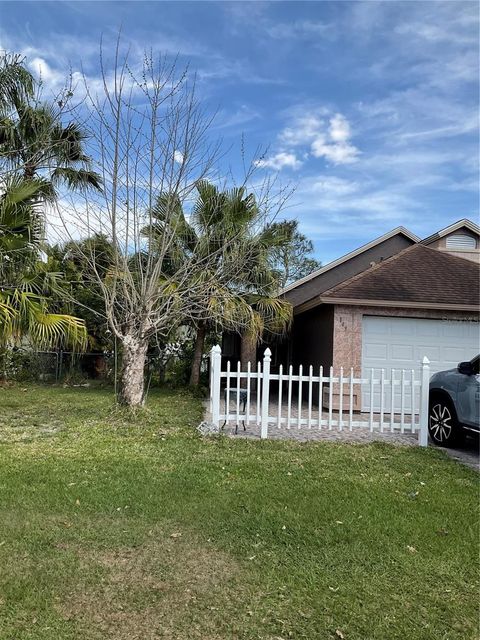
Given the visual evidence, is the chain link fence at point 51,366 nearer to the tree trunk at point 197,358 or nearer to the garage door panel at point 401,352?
the tree trunk at point 197,358

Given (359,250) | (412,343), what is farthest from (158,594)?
(359,250)

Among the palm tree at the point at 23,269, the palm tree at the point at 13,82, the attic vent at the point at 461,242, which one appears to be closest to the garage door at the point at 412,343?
the attic vent at the point at 461,242

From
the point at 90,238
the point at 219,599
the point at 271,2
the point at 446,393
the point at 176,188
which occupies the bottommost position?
the point at 219,599

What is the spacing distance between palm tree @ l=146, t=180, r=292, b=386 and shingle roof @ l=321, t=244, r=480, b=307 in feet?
7.16

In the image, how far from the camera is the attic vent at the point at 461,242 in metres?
16.9

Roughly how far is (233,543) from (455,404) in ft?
16.2

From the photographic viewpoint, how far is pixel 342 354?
1145cm

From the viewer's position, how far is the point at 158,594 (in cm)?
313

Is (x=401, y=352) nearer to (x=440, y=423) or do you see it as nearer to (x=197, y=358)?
(x=440, y=423)

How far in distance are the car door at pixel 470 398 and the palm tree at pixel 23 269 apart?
22.2ft

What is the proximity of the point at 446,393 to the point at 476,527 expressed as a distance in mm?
3671

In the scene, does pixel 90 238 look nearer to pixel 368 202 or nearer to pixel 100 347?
pixel 100 347

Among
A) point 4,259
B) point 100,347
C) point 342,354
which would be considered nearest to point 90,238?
point 4,259

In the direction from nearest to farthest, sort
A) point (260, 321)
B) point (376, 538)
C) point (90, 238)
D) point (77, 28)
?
1. point (376, 538)
2. point (77, 28)
3. point (90, 238)
4. point (260, 321)
